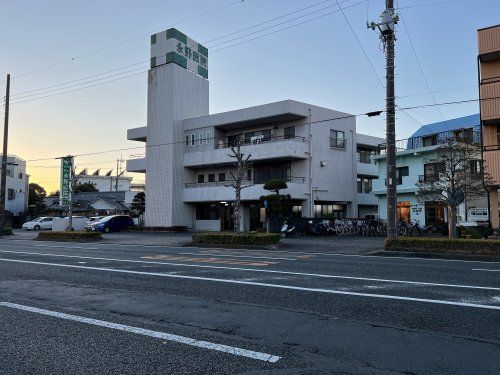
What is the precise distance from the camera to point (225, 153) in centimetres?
3794

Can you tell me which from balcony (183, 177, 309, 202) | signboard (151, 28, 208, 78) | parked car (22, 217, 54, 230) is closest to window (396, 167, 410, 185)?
balcony (183, 177, 309, 202)

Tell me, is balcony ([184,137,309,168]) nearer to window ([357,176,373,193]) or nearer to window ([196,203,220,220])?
window ([196,203,220,220])

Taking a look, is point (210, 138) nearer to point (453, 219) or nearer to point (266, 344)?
point (453, 219)

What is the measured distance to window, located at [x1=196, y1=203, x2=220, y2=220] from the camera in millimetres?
41250

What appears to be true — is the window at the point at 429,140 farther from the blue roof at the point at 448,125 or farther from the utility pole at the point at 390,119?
the utility pole at the point at 390,119

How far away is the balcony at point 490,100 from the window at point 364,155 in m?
20.7

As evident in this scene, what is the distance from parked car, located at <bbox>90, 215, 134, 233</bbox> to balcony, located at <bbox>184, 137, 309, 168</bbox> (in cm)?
977

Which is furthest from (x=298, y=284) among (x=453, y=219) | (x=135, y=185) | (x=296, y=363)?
(x=135, y=185)

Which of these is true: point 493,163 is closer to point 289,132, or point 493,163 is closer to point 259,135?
point 289,132

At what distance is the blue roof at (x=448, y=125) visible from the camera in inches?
1468

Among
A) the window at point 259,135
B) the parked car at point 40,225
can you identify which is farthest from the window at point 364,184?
the parked car at point 40,225

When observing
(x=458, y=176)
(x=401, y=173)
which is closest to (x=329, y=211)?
(x=401, y=173)

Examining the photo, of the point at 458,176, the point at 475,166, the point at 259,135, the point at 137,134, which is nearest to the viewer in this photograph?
the point at 458,176

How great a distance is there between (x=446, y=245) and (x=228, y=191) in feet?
73.8
